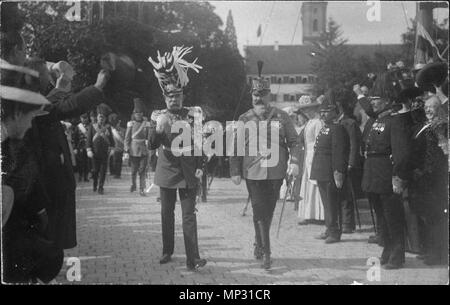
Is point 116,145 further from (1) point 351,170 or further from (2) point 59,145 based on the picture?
(2) point 59,145

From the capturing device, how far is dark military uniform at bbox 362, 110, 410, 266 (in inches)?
287

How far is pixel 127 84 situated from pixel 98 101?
0.43m

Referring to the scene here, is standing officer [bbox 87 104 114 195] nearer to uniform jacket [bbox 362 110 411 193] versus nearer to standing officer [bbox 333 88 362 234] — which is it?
standing officer [bbox 333 88 362 234]

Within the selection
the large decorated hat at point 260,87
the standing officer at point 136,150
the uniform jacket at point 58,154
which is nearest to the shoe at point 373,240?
the large decorated hat at point 260,87

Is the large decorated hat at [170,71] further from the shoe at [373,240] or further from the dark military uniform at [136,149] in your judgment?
the dark military uniform at [136,149]

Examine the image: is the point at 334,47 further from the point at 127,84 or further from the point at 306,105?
the point at 127,84

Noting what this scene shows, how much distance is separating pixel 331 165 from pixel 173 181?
2.88 meters

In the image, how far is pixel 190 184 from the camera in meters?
7.54

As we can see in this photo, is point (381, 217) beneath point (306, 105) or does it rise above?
beneath

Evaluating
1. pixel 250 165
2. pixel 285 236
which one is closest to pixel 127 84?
pixel 250 165

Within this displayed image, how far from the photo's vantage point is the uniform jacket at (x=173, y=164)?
7.55 meters

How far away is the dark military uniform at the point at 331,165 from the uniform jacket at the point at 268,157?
1.42 m

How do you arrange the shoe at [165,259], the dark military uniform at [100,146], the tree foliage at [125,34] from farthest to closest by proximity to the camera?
the dark military uniform at [100,146] → the shoe at [165,259] → the tree foliage at [125,34]

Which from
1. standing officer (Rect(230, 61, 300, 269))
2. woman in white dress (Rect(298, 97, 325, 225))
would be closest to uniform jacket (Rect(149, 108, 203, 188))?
standing officer (Rect(230, 61, 300, 269))
